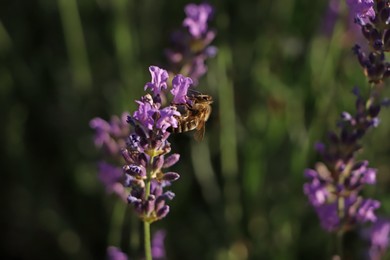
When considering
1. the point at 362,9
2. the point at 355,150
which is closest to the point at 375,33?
the point at 362,9

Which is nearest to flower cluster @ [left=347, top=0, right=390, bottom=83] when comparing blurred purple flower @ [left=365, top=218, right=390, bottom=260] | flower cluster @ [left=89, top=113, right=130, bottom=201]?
blurred purple flower @ [left=365, top=218, right=390, bottom=260]

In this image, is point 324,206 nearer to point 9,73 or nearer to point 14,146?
point 14,146

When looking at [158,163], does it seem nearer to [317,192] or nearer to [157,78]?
[157,78]

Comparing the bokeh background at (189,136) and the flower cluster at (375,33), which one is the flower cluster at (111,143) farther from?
the flower cluster at (375,33)

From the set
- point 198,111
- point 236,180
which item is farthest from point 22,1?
point 198,111

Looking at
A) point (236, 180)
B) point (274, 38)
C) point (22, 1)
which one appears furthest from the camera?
point (22, 1)

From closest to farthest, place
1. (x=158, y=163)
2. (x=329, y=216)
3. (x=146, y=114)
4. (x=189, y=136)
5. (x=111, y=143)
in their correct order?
(x=146, y=114) < (x=158, y=163) < (x=329, y=216) < (x=111, y=143) < (x=189, y=136)
